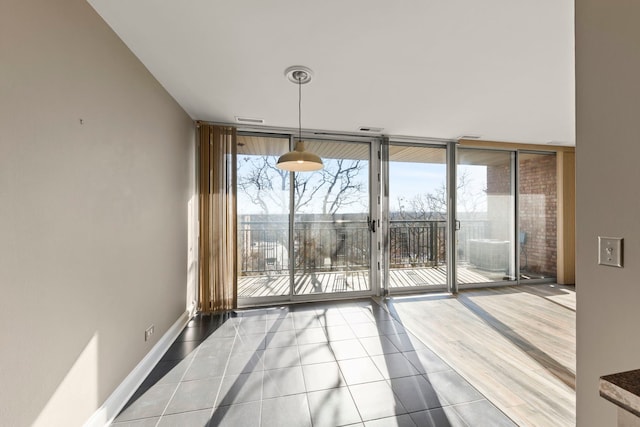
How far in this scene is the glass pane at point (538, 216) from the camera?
4852 millimetres

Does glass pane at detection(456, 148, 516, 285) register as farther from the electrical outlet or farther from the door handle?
the electrical outlet

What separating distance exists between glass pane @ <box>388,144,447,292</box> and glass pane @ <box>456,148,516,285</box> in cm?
32

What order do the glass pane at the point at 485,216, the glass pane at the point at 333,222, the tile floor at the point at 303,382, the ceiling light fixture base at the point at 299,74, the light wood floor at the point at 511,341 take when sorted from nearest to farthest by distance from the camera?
the tile floor at the point at 303,382, the light wood floor at the point at 511,341, the ceiling light fixture base at the point at 299,74, the glass pane at the point at 333,222, the glass pane at the point at 485,216

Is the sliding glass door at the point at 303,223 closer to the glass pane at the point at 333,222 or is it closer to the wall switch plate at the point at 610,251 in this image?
the glass pane at the point at 333,222

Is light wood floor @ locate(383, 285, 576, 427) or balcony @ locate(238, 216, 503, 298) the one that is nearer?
light wood floor @ locate(383, 285, 576, 427)

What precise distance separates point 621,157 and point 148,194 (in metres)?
2.91

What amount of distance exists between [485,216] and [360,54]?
12.8 ft

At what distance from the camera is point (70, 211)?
56.5 inches

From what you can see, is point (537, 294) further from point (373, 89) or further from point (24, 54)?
point (24, 54)

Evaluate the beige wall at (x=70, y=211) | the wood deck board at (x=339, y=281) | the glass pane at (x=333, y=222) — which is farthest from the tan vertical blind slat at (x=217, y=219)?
the beige wall at (x=70, y=211)

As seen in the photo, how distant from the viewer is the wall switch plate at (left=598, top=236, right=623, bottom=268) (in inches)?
39.9

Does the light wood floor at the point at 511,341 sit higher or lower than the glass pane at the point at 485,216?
lower

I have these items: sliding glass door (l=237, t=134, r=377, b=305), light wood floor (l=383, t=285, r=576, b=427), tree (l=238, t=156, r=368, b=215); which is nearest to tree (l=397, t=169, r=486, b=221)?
sliding glass door (l=237, t=134, r=377, b=305)

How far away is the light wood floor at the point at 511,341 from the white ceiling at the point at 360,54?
2.49 m
